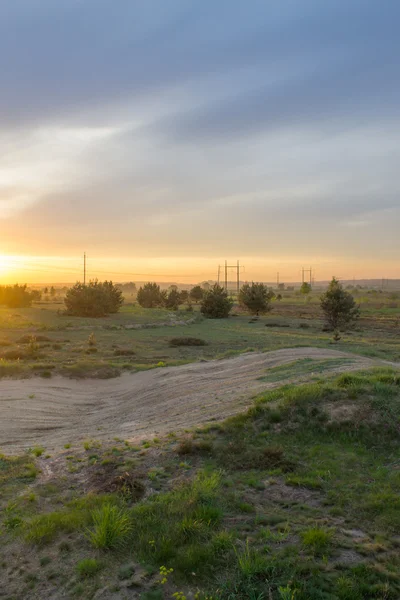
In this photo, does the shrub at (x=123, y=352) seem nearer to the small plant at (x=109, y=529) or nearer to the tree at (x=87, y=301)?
the small plant at (x=109, y=529)

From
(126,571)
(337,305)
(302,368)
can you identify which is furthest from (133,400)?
(337,305)

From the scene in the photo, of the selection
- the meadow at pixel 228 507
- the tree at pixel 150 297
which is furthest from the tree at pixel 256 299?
the meadow at pixel 228 507

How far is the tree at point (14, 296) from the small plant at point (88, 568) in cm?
6291

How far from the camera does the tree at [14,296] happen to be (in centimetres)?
6412

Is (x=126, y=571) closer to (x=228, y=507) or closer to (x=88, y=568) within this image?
(x=88, y=568)

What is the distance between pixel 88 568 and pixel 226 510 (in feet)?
7.33

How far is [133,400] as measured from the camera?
55.5 feet

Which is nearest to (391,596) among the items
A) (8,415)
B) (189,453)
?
(189,453)

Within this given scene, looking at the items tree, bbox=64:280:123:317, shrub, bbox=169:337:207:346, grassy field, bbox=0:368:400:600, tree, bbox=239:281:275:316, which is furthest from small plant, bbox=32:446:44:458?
tree, bbox=239:281:275:316

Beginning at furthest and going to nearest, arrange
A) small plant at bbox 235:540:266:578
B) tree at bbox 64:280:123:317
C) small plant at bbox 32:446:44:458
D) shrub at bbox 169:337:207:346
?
tree at bbox 64:280:123:317 → shrub at bbox 169:337:207:346 → small plant at bbox 32:446:44:458 → small plant at bbox 235:540:266:578

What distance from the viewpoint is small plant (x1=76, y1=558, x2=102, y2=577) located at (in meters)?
5.59

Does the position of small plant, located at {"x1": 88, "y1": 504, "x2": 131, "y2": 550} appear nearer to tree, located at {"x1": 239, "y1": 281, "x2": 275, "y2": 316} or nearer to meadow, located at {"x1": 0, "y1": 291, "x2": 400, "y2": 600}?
meadow, located at {"x1": 0, "y1": 291, "x2": 400, "y2": 600}

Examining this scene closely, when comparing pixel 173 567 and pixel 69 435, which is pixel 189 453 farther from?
pixel 69 435

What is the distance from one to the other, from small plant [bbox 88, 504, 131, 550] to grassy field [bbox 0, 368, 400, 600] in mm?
19
